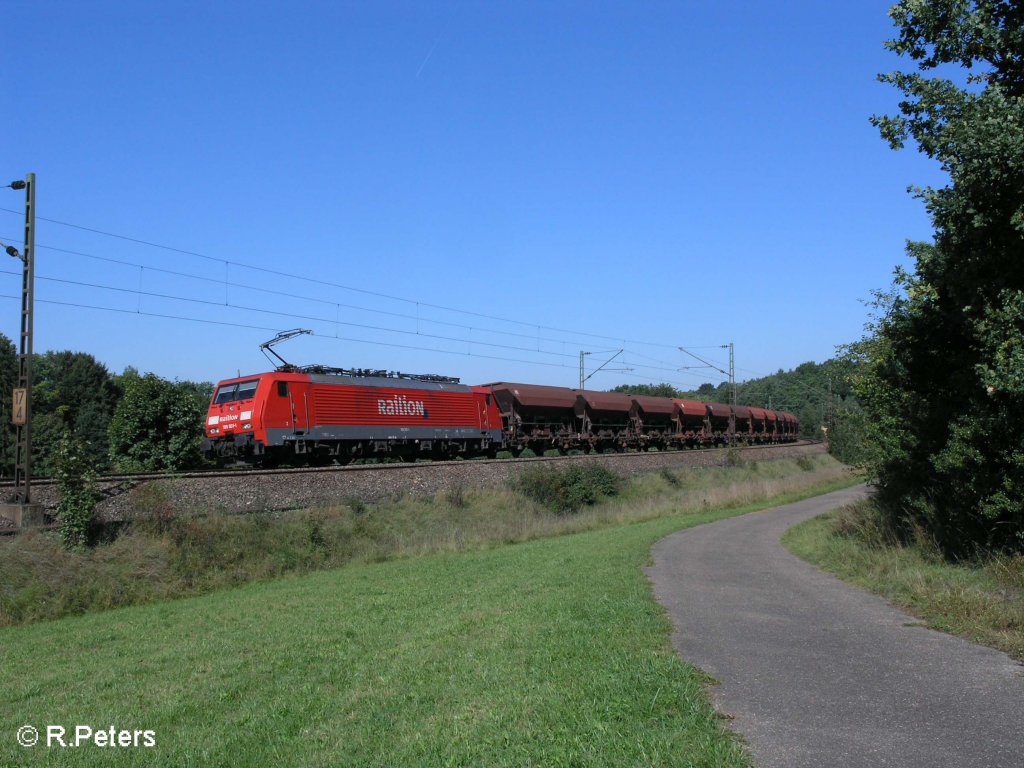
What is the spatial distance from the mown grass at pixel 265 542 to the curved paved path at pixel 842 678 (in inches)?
487

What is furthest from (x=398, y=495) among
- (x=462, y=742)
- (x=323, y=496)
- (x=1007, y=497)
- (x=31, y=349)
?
(x=462, y=742)

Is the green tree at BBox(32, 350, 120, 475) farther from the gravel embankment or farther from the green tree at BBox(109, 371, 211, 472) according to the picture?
the gravel embankment

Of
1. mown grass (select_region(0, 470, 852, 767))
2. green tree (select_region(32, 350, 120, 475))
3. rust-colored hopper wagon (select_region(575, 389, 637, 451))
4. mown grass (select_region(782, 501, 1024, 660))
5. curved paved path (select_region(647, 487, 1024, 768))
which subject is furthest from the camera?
green tree (select_region(32, 350, 120, 475))

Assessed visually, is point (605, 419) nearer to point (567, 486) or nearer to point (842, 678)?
point (567, 486)

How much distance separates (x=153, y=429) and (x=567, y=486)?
653 inches

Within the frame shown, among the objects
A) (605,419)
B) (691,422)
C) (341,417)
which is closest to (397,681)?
(341,417)

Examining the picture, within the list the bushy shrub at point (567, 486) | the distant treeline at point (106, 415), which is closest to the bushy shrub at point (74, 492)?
the distant treeline at point (106, 415)

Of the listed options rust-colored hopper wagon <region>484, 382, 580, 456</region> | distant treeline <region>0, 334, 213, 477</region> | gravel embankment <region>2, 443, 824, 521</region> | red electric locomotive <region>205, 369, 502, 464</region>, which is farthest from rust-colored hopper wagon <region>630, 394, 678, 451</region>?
distant treeline <region>0, 334, 213, 477</region>

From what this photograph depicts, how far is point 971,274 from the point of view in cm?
970

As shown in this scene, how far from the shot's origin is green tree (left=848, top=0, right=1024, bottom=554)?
29.1 feet

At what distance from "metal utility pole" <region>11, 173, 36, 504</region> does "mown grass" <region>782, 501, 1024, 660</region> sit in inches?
633

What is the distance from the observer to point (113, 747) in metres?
6.19

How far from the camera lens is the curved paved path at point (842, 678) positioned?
4.51 metres

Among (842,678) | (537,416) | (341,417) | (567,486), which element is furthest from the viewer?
(537,416)
